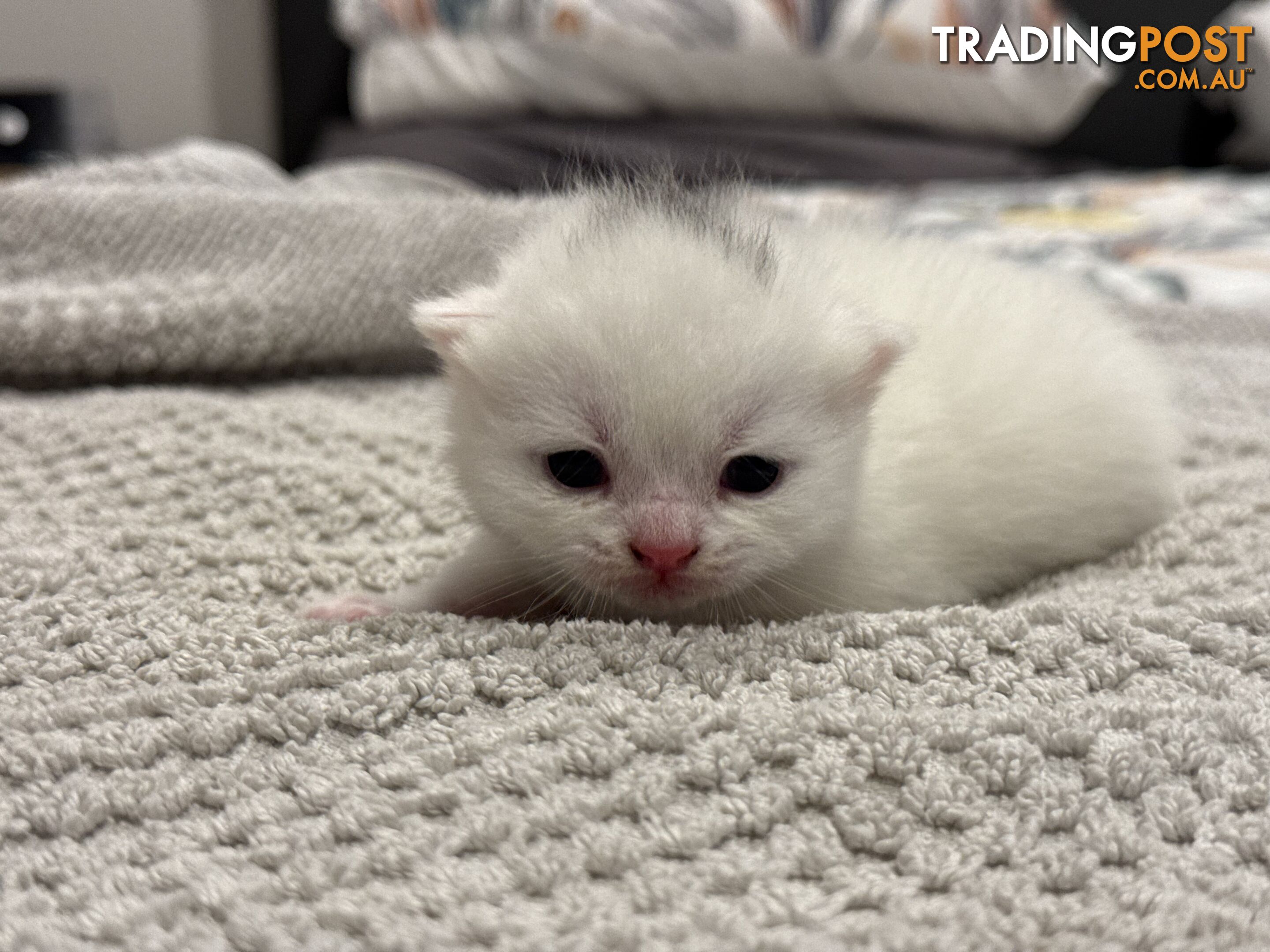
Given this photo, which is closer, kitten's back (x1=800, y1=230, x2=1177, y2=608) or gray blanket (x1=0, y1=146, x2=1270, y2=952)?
gray blanket (x1=0, y1=146, x2=1270, y2=952)

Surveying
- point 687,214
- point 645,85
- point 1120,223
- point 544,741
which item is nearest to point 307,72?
point 645,85

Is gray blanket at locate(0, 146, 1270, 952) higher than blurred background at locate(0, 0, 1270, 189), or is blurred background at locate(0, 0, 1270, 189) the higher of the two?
blurred background at locate(0, 0, 1270, 189)

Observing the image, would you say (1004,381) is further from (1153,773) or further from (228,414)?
(228,414)

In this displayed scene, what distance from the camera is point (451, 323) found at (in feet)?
2.74

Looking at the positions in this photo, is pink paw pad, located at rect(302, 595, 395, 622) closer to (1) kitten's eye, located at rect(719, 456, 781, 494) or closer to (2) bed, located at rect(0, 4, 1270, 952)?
(2) bed, located at rect(0, 4, 1270, 952)

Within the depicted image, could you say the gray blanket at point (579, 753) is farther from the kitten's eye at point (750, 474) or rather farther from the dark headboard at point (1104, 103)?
the dark headboard at point (1104, 103)

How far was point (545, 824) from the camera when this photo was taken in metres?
0.56

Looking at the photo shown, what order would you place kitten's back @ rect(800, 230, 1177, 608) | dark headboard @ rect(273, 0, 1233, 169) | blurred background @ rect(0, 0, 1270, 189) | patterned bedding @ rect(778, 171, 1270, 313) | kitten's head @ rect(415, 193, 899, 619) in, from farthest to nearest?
dark headboard @ rect(273, 0, 1233, 169) < blurred background @ rect(0, 0, 1270, 189) < patterned bedding @ rect(778, 171, 1270, 313) < kitten's back @ rect(800, 230, 1177, 608) < kitten's head @ rect(415, 193, 899, 619)

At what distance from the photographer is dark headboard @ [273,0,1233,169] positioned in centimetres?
326

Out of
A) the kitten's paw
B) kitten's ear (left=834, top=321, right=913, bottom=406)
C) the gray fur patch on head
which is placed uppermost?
the gray fur patch on head

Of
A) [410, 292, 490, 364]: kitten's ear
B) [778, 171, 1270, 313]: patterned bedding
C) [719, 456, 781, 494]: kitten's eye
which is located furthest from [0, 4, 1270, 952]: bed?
[778, 171, 1270, 313]: patterned bedding

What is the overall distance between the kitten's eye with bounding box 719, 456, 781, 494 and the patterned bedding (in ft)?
2.14

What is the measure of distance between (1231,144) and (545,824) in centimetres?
342

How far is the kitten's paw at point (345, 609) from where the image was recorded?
2.74 ft
